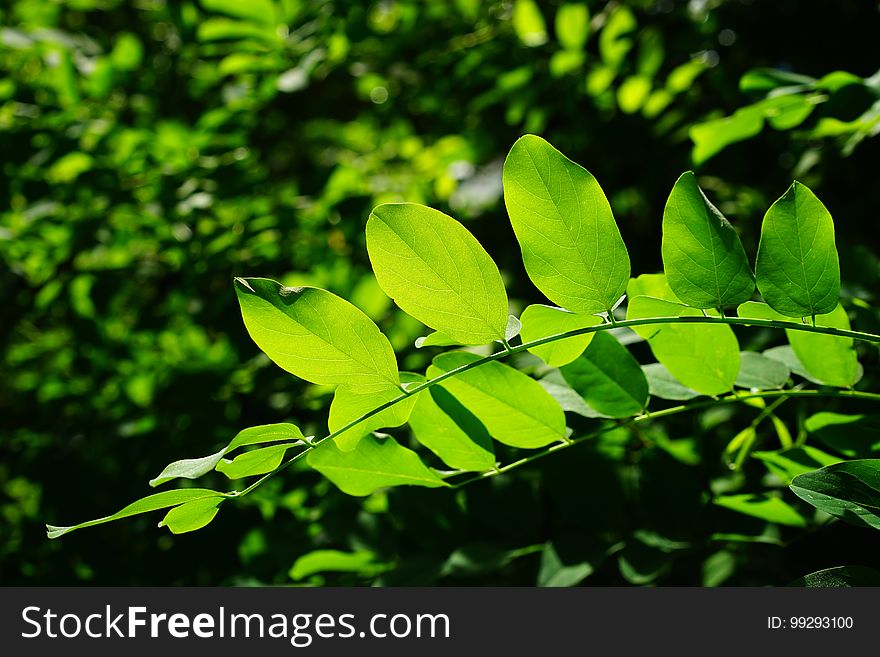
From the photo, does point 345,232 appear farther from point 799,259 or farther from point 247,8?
point 799,259

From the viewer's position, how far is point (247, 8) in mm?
1107

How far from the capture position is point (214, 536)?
933 millimetres

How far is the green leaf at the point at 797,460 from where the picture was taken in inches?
22.7

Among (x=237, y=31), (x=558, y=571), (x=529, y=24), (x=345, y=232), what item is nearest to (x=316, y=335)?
(x=558, y=571)

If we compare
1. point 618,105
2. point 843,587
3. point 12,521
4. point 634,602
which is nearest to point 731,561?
point 634,602

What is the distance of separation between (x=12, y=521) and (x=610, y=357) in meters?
1.20

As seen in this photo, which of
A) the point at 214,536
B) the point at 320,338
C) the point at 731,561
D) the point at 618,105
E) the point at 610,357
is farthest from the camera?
the point at 618,105

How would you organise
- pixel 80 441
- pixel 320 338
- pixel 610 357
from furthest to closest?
pixel 80 441 → pixel 610 357 → pixel 320 338

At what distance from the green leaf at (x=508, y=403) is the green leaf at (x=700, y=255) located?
0.46ft

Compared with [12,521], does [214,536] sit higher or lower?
higher

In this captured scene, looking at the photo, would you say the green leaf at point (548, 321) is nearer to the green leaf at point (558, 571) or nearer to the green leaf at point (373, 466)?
the green leaf at point (373, 466)

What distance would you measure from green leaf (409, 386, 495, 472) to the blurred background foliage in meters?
0.20

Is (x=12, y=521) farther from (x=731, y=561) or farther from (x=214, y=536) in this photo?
(x=731, y=561)

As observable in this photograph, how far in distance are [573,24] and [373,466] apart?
90 cm
